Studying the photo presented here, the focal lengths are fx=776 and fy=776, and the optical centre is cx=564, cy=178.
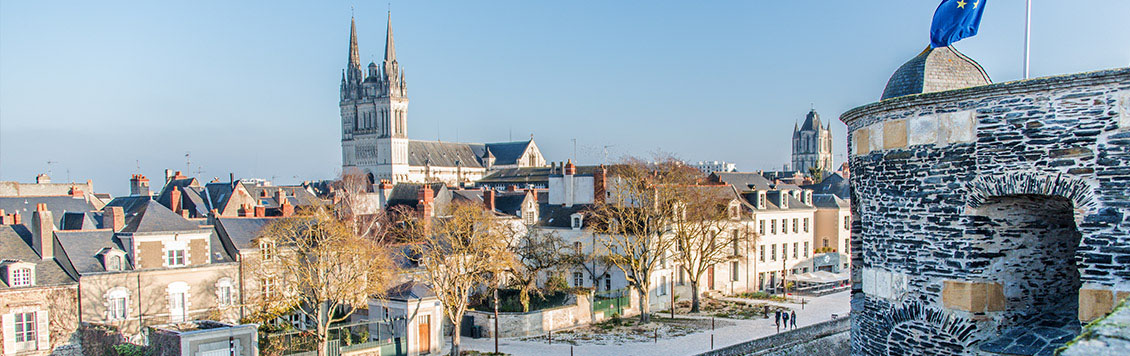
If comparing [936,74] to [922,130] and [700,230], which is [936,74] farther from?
[700,230]

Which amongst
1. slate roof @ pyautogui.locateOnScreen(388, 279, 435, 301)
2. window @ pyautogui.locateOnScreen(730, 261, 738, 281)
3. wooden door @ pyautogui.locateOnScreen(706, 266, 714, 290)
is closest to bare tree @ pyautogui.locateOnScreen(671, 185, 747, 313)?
wooden door @ pyautogui.locateOnScreen(706, 266, 714, 290)

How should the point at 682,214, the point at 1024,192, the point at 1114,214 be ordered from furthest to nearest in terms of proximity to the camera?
the point at 682,214
the point at 1024,192
the point at 1114,214

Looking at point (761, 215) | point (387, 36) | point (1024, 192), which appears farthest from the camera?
point (387, 36)

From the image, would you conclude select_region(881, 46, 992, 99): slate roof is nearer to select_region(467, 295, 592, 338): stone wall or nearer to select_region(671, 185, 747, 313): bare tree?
select_region(467, 295, 592, 338): stone wall

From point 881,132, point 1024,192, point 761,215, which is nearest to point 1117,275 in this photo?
point 1024,192

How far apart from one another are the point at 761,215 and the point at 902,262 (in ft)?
102

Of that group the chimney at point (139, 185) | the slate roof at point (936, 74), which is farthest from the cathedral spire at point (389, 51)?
the slate roof at point (936, 74)

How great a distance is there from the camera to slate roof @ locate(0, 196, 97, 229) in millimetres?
34375

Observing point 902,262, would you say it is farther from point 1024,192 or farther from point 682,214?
point 682,214

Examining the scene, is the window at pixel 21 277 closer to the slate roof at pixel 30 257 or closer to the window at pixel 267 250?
the slate roof at pixel 30 257

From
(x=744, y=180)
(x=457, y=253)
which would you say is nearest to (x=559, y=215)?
(x=457, y=253)

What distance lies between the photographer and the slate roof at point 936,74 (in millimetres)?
8664

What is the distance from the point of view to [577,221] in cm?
3541

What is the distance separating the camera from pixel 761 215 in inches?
1527
